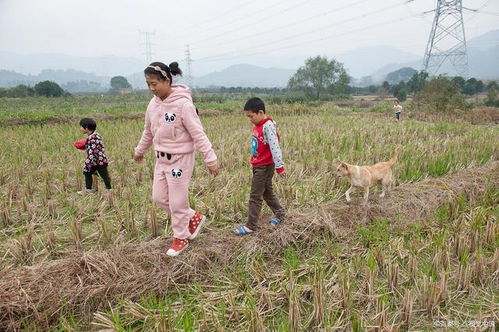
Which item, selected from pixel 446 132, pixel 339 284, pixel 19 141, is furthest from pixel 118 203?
pixel 446 132

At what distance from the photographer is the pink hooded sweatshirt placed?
2.88 meters

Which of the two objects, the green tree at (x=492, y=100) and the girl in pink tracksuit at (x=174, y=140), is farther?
the green tree at (x=492, y=100)

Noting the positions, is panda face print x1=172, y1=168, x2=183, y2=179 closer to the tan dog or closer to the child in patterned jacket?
the child in patterned jacket

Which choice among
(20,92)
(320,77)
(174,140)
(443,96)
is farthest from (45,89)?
(174,140)

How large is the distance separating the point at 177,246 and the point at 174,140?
38.7 inches

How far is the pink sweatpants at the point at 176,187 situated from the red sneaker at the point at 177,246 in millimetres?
38

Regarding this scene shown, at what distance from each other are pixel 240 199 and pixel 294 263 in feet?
5.21

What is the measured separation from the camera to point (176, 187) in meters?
2.97

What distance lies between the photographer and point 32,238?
3.37m

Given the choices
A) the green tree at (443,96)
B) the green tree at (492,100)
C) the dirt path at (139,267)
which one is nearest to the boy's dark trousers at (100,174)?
the dirt path at (139,267)

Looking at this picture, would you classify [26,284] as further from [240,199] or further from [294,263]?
[240,199]

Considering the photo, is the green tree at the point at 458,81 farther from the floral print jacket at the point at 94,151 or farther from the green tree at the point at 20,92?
the green tree at the point at 20,92

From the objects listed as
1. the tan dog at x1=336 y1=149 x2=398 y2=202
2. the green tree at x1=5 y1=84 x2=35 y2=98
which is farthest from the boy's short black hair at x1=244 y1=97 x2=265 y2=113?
the green tree at x1=5 y1=84 x2=35 y2=98

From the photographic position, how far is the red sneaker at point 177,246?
9.88 feet
